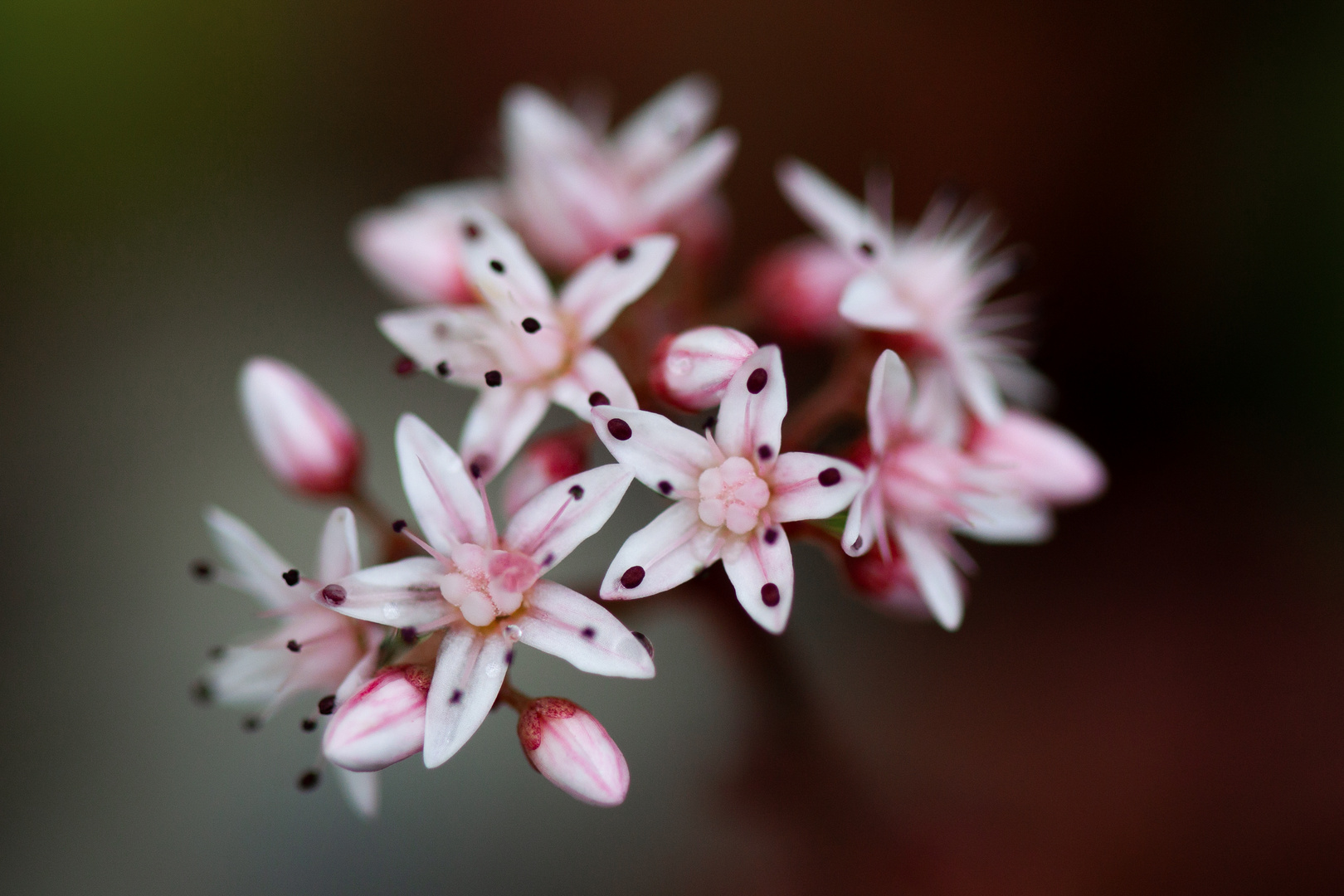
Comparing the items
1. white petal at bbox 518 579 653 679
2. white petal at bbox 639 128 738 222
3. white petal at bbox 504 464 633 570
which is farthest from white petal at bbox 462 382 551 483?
white petal at bbox 639 128 738 222

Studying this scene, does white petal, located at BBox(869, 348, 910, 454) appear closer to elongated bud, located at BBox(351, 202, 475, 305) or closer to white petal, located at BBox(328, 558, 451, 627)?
white petal, located at BBox(328, 558, 451, 627)

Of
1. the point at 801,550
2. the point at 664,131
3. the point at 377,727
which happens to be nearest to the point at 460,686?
the point at 377,727

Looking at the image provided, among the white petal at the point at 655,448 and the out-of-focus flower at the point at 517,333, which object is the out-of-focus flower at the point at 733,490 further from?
the out-of-focus flower at the point at 517,333

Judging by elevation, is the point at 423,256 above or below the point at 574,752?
above

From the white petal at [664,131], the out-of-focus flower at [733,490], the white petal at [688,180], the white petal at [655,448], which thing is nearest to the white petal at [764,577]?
the out-of-focus flower at [733,490]

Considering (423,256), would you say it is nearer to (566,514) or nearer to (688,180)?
(688,180)

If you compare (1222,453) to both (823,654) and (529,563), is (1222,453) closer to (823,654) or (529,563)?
(823,654)

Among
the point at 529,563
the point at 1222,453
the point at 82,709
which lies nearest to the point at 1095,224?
the point at 1222,453
